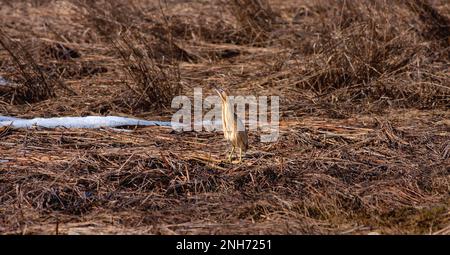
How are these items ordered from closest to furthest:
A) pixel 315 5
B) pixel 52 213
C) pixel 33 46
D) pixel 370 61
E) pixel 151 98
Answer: pixel 52 213 → pixel 151 98 → pixel 370 61 → pixel 33 46 → pixel 315 5

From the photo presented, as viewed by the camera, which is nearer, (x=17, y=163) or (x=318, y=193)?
(x=318, y=193)

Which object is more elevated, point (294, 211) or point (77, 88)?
point (77, 88)

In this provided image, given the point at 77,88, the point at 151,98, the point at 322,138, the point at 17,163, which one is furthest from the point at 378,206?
the point at 77,88

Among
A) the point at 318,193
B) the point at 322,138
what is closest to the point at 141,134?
the point at 322,138

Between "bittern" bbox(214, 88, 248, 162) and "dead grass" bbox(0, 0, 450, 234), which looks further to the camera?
"bittern" bbox(214, 88, 248, 162)

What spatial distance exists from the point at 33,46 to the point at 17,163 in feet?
11.1

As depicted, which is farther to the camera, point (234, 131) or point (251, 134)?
point (251, 134)

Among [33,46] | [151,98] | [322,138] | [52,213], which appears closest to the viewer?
[52,213]

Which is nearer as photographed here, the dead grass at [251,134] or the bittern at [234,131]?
the dead grass at [251,134]

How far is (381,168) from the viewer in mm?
5160

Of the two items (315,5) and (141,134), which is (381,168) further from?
(315,5)
